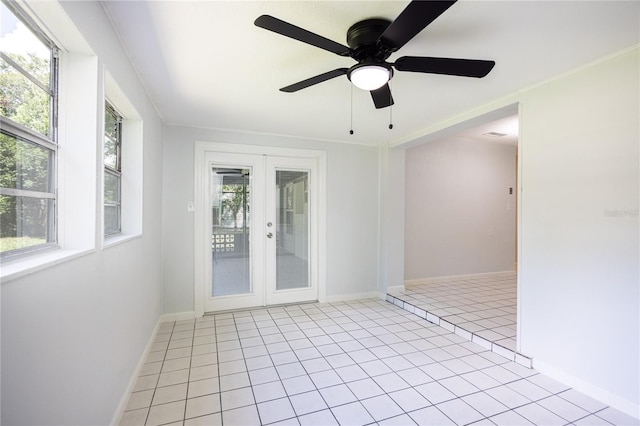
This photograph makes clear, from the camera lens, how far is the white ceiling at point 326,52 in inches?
59.1

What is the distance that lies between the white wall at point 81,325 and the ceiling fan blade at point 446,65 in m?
1.53

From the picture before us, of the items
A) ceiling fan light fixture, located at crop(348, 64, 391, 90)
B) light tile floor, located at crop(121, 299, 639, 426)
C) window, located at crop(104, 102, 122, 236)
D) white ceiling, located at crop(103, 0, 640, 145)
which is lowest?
light tile floor, located at crop(121, 299, 639, 426)

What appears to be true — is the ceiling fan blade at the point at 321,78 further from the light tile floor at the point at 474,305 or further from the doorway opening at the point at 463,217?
the doorway opening at the point at 463,217

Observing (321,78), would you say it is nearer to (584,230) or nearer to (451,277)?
(584,230)

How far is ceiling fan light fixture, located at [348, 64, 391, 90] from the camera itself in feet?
5.19

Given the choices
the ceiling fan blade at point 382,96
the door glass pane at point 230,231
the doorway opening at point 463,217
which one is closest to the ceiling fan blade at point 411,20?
the ceiling fan blade at point 382,96

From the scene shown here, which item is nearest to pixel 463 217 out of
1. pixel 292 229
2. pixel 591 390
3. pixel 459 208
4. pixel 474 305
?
pixel 459 208

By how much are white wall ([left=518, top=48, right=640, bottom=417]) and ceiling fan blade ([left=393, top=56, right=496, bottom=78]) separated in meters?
1.02

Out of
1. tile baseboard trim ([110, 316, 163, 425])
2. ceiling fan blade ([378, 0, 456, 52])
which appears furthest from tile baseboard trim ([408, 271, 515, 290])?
ceiling fan blade ([378, 0, 456, 52])

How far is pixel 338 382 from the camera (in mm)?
2178

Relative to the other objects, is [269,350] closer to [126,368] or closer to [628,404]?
[126,368]

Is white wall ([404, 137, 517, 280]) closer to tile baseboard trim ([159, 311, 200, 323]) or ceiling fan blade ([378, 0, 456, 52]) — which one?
tile baseboard trim ([159, 311, 200, 323])

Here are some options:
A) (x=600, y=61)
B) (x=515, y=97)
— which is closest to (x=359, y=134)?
(x=515, y=97)

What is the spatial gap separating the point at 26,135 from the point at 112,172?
995mm
